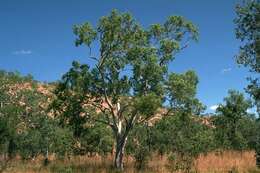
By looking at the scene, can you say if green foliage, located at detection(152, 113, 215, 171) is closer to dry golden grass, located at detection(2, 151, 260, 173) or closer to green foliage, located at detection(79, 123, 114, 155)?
dry golden grass, located at detection(2, 151, 260, 173)

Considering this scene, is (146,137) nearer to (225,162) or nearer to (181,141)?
(181,141)

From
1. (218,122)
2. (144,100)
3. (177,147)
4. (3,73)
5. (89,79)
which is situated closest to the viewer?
(144,100)

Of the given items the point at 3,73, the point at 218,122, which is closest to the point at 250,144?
the point at 218,122

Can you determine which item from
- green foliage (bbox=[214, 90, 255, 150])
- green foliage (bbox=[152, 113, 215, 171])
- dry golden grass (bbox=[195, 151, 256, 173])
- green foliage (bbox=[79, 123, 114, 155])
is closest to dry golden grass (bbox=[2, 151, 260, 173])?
dry golden grass (bbox=[195, 151, 256, 173])

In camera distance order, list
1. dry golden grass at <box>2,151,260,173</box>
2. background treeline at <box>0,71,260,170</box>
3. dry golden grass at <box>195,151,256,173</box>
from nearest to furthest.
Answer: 1. dry golden grass at <box>195,151,256,173</box>
2. dry golden grass at <box>2,151,260,173</box>
3. background treeline at <box>0,71,260,170</box>

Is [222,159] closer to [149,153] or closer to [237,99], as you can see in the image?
[149,153]

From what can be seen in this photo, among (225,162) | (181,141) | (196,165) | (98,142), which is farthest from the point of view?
(98,142)

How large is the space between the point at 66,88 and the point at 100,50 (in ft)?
10.8

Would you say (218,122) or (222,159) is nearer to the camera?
(222,159)

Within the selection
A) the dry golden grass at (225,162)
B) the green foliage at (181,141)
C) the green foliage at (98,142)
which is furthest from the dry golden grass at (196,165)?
the green foliage at (98,142)

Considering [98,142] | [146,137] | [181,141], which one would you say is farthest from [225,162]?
[146,137]

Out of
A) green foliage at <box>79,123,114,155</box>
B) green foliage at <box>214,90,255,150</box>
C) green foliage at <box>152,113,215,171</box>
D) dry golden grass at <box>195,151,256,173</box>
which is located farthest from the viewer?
green foliage at <box>214,90,255,150</box>

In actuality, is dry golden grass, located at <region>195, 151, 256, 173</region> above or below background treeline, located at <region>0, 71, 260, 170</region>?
below

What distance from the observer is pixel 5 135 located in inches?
1091
